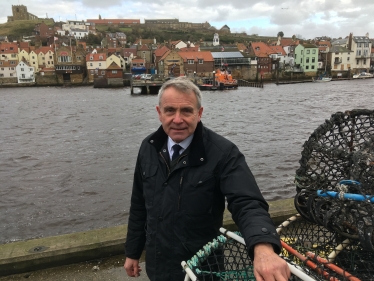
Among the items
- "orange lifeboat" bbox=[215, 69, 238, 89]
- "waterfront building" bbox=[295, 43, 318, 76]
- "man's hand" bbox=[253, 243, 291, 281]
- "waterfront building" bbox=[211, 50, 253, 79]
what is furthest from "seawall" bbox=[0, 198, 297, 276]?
"waterfront building" bbox=[295, 43, 318, 76]

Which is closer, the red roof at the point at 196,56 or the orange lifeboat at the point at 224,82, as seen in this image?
the orange lifeboat at the point at 224,82

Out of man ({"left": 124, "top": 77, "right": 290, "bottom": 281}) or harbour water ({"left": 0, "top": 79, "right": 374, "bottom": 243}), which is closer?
man ({"left": 124, "top": 77, "right": 290, "bottom": 281})

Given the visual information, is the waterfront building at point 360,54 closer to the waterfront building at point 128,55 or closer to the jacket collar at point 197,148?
the waterfront building at point 128,55

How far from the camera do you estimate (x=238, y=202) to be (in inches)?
68.4

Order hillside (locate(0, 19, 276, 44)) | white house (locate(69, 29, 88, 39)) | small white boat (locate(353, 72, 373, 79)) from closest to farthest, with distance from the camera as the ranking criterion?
small white boat (locate(353, 72, 373, 79)) < white house (locate(69, 29, 88, 39)) < hillside (locate(0, 19, 276, 44))

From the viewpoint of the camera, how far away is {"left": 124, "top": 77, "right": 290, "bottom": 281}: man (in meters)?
1.88

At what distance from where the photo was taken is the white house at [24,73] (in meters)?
71.1

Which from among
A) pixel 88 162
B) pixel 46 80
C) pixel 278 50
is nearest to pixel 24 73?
pixel 46 80

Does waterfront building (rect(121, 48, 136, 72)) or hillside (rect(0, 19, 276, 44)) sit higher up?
hillside (rect(0, 19, 276, 44))

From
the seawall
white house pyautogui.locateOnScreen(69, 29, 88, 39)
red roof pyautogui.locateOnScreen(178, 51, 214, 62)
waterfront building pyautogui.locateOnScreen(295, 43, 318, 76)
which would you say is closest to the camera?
the seawall

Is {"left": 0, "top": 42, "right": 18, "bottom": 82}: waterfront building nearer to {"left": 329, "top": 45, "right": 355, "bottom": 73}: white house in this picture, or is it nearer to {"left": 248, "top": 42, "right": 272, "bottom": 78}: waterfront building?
{"left": 248, "top": 42, "right": 272, "bottom": 78}: waterfront building

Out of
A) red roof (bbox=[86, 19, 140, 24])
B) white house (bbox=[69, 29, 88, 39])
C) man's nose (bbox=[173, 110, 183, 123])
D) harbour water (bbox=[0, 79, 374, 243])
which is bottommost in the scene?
harbour water (bbox=[0, 79, 374, 243])

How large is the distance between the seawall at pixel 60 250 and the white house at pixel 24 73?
7696 cm

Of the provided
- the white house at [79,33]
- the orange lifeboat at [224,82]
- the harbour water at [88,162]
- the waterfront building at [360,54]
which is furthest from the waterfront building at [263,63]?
the white house at [79,33]
